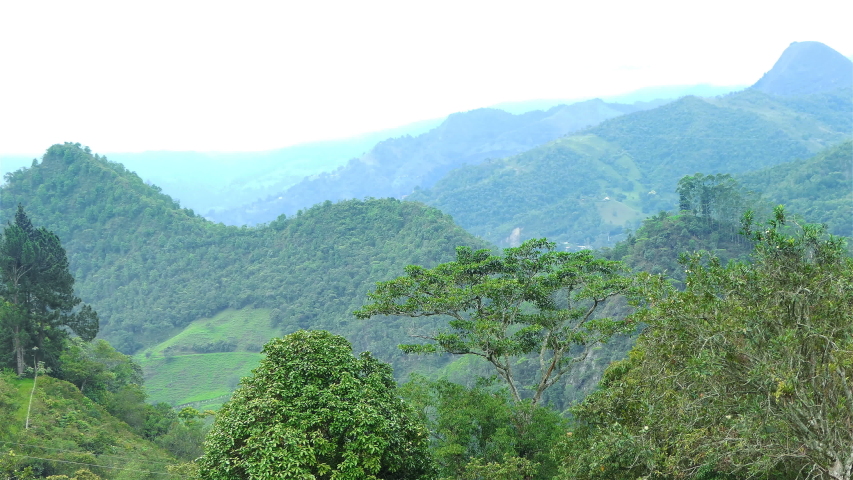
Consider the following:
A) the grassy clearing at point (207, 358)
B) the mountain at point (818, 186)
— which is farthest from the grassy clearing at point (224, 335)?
the mountain at point (818, 186)

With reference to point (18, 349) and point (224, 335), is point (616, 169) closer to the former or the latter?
point (224, 335)

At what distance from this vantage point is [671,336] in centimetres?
999

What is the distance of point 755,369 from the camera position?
324 inches

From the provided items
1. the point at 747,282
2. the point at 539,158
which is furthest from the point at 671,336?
the point at 539,158

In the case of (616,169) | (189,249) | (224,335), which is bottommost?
(224,335)

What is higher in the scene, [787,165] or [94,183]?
[94,183]

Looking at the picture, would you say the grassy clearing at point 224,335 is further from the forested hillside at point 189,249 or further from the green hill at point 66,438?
the green hill at point 66,438

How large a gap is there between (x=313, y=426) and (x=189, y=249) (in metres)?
79.6

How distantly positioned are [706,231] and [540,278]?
4680 cm

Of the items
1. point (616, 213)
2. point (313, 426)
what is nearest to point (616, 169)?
point (616, 213)

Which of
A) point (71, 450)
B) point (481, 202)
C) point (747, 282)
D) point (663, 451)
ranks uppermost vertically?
point (747, 282)

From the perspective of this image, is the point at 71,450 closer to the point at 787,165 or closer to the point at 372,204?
the point at 372,204

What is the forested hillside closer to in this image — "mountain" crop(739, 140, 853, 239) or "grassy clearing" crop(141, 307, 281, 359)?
"grassy clearing" crop(141, 307, 281, 359)

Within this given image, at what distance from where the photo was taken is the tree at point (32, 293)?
87.7 ft
